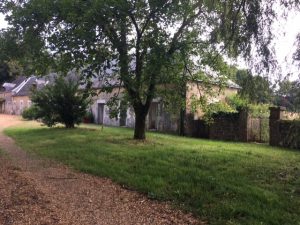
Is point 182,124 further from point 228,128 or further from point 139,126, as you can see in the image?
point 139,126

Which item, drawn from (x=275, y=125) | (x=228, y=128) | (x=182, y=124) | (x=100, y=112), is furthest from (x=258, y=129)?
(x=100, y=112)

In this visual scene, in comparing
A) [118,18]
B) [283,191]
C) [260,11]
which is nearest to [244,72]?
[260,11]

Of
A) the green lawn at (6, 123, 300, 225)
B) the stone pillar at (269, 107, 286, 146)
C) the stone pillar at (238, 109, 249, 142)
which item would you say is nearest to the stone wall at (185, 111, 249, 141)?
the stone pillar at (238, 109, 249, 142)

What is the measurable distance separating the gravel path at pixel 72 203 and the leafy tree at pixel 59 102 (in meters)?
14.7

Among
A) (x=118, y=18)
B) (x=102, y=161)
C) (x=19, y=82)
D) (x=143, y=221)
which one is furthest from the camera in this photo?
(x=19, y=82)

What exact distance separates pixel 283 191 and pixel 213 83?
11.8 meters

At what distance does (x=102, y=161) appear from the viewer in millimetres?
12805

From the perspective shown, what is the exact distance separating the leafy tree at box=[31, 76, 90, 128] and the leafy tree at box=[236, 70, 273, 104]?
16408mm

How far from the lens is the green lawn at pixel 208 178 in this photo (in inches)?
299

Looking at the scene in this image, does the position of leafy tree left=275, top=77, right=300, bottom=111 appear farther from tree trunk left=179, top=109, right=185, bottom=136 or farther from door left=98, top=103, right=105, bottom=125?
door left=98, top=103, right=105, bottom=125

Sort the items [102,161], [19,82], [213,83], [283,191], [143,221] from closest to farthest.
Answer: [143,221] < [283,191] < [102,161] < [213,83] < [19,82]

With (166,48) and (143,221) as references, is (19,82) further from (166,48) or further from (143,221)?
(143,221)

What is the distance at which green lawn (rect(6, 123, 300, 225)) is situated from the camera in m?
7.59

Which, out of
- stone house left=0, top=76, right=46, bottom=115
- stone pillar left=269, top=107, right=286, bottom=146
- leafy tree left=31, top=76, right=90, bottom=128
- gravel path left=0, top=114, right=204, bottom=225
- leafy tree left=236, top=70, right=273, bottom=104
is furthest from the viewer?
stone house left=0, top=76, right=46, bottom=115
